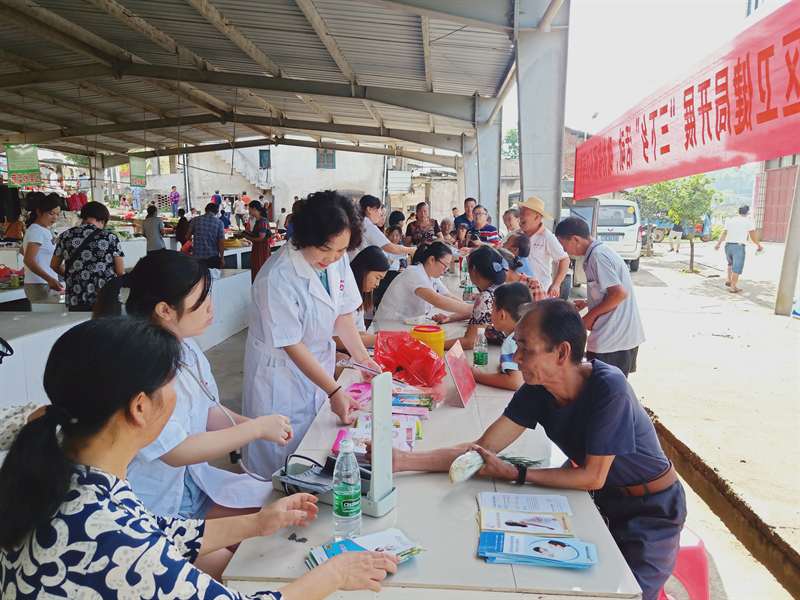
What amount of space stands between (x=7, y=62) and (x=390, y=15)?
6.54m

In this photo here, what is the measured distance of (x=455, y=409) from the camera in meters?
2.38

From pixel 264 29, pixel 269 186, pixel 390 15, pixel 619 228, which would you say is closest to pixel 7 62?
pixel 264 29

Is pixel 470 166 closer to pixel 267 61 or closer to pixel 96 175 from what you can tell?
pixel 267 61

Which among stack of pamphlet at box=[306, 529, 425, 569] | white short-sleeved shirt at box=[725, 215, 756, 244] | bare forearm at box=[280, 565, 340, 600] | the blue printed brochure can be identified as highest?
white short-sleeved shirt at box=[725, 215, 756, 244]

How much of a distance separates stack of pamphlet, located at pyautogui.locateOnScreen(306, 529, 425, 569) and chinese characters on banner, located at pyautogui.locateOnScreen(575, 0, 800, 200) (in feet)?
5.11

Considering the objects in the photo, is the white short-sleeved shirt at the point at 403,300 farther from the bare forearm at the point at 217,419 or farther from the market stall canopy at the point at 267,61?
the market stall canopy at the point at 267,61

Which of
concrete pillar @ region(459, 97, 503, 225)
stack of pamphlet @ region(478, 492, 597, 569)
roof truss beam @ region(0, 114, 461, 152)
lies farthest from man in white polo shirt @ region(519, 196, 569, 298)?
roof truss beam @ region(0, 114, 461, 152)

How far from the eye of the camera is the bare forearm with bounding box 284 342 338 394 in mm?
2251

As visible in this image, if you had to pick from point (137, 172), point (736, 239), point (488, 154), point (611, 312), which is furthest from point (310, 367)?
point (137, 172)

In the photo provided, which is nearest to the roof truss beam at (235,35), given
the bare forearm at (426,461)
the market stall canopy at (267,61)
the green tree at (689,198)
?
the market stall canopy at (267,61)

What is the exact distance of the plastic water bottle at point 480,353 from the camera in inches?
117

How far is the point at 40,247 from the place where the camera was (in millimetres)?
4789

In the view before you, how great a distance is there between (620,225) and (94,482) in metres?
13.1

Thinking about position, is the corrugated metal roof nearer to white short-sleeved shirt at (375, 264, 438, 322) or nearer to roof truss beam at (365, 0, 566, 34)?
roof truss beam at (365, 0, 566, 34)
